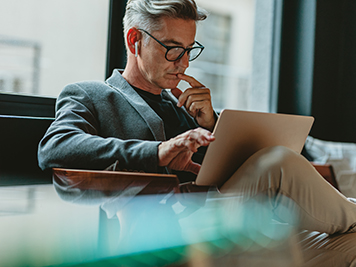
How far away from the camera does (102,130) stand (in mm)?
1292

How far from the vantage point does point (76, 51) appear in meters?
1.95

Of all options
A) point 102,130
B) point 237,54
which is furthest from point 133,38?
point 237,54

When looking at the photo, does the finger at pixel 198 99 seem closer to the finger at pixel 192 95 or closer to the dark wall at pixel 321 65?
the finger at pixel 192 95

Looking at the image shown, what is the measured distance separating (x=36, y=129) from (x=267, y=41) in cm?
206

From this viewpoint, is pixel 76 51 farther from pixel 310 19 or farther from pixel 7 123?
pixel 310 19

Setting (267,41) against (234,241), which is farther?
(267,41)

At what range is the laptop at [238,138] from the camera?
3.06ft

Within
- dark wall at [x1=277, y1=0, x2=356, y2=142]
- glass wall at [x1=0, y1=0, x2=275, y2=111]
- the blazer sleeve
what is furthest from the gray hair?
dark wall at [x1=277, y1=0, x2=356, y2=142]

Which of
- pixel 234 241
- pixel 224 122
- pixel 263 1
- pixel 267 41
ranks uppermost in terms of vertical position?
pixel 263 1

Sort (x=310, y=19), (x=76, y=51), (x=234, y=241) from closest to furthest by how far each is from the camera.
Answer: (x=234, y=241)
(x=76, y=51)
(x=310, y=19)

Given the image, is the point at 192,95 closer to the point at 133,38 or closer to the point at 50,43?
the point at 133,38

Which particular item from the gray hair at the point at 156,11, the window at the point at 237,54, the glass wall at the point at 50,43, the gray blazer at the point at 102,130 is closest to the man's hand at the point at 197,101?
the gray blazer at the point at 102,130

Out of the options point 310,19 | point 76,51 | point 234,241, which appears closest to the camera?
point 234,241

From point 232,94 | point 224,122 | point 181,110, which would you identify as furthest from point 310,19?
point 224,122
